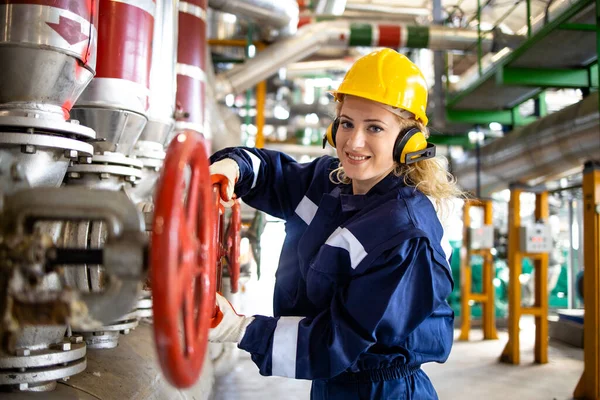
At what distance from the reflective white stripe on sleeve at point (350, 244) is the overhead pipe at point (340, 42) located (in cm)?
332

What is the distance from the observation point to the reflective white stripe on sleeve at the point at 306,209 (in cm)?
167

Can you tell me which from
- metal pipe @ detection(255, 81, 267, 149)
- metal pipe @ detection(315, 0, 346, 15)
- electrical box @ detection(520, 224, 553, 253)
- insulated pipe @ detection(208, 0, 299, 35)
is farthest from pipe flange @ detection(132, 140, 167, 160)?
electrical box @ detection(520, 224, 553, 253)

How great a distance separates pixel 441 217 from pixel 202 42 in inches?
70.1

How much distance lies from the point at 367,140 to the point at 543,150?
127 inches

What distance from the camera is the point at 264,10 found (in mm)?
3924

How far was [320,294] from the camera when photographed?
1.38m

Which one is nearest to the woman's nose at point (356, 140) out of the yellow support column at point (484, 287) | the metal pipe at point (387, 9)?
the yellow support column at point (484, 287)

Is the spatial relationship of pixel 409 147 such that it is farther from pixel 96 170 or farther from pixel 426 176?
pixel 96 170

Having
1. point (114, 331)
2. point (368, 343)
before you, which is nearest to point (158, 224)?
point (368, 343)

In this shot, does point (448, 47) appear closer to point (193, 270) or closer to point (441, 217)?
point (441, 217)

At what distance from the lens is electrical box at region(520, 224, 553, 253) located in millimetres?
4691

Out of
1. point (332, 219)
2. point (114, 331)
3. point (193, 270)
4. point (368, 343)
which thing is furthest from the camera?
point (114, 331)

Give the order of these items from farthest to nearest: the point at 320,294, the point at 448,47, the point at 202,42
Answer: the point at 448,47
the point at 202,42
the point at 320,294

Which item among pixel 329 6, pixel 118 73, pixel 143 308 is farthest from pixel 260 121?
pixel 118 73
